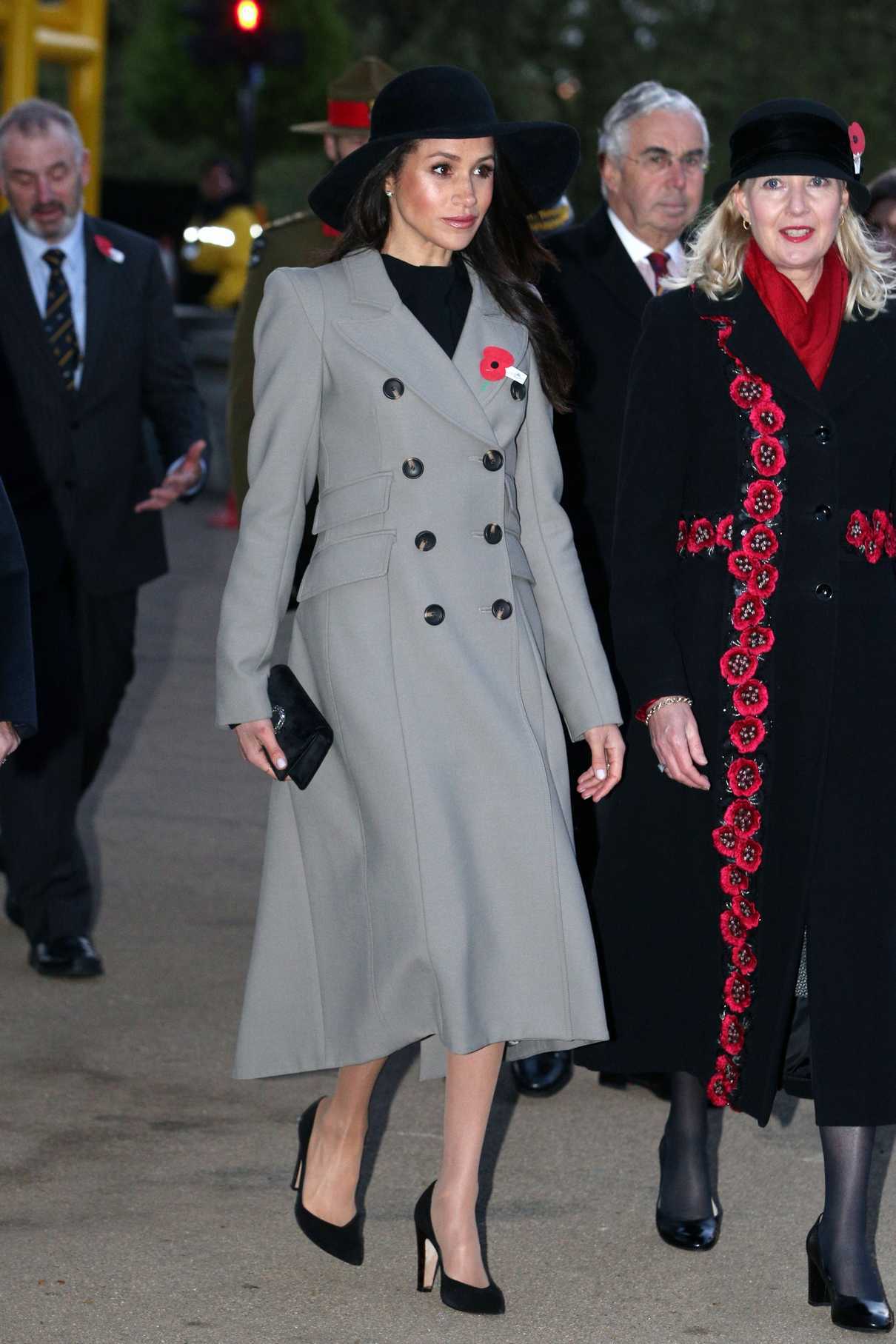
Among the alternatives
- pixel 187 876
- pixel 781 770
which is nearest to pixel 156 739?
pixel 187 876

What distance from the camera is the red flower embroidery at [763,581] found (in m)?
4.20

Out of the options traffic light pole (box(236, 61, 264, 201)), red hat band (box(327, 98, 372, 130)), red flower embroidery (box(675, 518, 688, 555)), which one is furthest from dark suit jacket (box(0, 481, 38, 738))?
traffic light pole (box(236, 61, 264, 201))

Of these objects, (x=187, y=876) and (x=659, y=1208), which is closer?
(x=659, y=1208)

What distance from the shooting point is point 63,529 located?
6.42 metres

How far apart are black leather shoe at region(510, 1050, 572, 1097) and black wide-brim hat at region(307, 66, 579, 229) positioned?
6.88 ft

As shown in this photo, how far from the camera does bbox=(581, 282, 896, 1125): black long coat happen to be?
4.18m

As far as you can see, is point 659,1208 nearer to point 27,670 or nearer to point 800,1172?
point 800,1172

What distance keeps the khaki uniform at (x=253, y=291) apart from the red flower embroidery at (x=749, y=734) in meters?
2.26

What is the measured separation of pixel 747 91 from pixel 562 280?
112ft

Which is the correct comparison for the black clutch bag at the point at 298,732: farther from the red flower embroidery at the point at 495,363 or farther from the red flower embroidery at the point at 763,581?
the red flower embroidery at the point at 763,581

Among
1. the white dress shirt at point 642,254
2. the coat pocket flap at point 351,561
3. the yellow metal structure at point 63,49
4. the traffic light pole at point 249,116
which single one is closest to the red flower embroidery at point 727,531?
the coat pocket flap at point 351,561

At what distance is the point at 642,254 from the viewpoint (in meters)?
5.73

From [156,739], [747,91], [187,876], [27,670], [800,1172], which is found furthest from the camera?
[747,91]

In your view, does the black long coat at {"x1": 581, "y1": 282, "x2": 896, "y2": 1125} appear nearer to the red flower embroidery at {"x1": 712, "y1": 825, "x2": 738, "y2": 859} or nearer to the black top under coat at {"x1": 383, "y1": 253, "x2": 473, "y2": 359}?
the red flower embroidery at {"x1": 712, "y1": 825, "x2": 738, "y2": 859}
